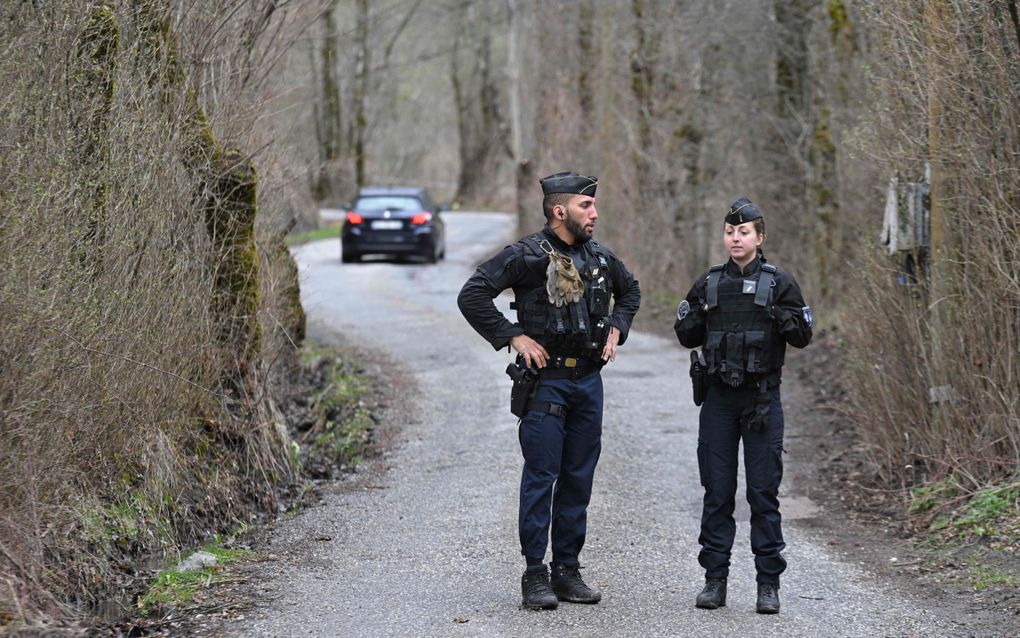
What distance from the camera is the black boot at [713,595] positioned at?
6.18 meters

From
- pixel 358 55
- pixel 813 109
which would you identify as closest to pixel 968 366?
pixel 813 109

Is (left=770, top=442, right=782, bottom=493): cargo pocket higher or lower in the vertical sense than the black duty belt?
lower

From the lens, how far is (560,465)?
20.5 feet

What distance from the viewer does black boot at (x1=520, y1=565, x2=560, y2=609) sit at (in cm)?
607

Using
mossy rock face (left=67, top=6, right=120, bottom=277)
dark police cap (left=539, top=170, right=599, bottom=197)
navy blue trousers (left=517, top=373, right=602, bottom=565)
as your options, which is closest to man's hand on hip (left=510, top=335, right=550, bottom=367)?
navy blue trousers (left=517, top=373, right=602, bottom=565)

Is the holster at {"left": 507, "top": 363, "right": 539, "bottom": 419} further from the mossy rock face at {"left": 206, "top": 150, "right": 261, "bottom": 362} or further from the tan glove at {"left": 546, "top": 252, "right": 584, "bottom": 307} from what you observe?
the mossy rock face at {"left": 206, "top": 150, "right": 261, "bottom": 362}

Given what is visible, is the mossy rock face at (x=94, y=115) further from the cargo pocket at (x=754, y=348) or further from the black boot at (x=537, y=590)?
the cargo pocket at (x=754, y=348)

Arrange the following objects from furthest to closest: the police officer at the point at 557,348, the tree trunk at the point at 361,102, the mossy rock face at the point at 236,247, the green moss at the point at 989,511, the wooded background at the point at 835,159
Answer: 1. the tree trunk at the point at 361,102
2. the mossy rock face at the point at 236,247
3. the wooded background at the point at 835,159
4. the green moss at the point at 989,511
5. the police officer at the point at 557,348

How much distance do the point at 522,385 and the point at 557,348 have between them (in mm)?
245

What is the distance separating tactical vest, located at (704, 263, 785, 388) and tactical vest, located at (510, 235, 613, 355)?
539mm

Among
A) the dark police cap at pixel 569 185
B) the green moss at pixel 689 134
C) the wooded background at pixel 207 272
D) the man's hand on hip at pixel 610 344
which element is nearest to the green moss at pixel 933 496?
the wooded background at pixel 207 272

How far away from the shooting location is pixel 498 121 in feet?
192

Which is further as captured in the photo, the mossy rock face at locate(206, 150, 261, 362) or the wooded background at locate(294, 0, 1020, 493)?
the mossy rock face at locate(206, 150, 261, 362)

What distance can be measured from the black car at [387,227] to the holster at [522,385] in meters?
22.3
